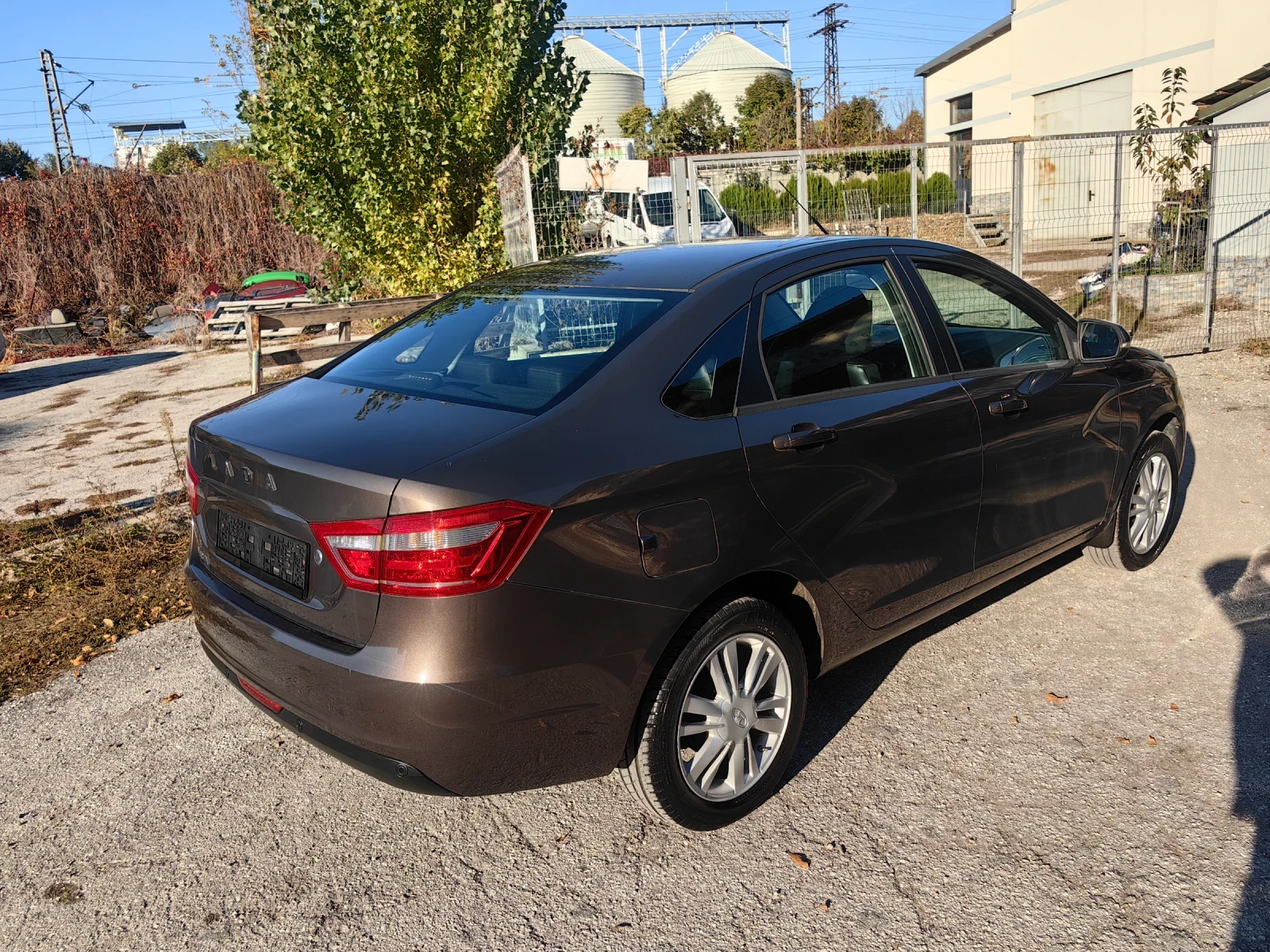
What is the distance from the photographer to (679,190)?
434 inches

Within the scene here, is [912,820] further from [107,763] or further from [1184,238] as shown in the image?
[1184,238]

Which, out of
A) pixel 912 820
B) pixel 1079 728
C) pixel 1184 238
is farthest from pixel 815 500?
pixel 1184 238

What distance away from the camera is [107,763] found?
3.65m

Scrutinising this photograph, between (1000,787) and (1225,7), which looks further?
(1225,7)

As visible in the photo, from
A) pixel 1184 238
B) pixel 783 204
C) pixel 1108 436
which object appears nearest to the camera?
pixel 1108 436

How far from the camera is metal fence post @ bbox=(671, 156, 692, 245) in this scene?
35.8 ft

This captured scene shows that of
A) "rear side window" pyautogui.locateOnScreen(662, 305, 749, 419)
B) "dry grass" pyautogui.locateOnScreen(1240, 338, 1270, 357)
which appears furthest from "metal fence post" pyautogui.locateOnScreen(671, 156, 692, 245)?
"rear side window" pyautogui.locateOnScreen(662, 305, 749, 419)

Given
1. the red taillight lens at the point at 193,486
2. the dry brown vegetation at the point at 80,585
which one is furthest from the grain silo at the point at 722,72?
the red taillight lens at the point at 193,486

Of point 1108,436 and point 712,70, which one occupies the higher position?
point 712,70

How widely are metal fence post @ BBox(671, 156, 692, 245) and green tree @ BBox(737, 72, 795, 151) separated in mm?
45374

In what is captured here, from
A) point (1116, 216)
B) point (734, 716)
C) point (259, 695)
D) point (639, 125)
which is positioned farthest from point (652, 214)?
point (639, 125)

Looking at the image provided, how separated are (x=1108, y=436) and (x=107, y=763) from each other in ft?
14.2

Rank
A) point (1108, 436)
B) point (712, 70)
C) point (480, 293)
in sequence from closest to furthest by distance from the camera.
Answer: point (480, 293)
point (1108, 436)
point (712, 70)

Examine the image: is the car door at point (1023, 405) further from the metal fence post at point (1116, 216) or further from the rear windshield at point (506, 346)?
the metal fence post at point (1116, 216)
